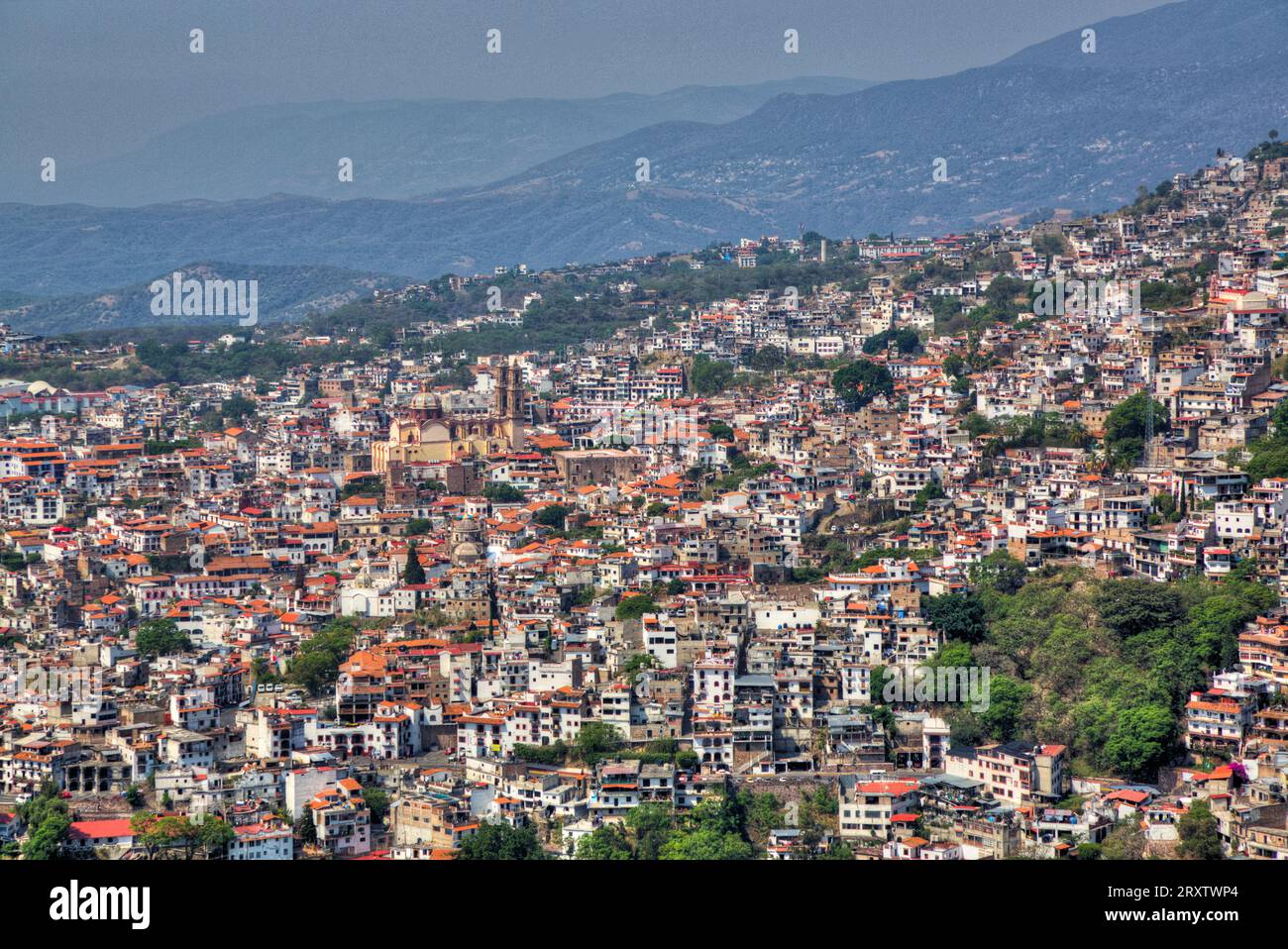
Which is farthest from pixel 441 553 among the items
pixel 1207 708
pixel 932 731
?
pixel 1207 708

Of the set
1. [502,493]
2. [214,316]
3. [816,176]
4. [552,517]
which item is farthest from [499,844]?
[816,176]

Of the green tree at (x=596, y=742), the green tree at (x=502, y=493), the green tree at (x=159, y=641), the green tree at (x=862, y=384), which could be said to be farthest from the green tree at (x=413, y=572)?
the green tree at (x=862, y=384)

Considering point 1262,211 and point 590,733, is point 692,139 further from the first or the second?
point 590,733

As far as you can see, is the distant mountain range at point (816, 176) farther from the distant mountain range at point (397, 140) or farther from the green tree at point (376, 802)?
the green tree at point (376, 802)

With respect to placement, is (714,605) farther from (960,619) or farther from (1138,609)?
(1138,609)

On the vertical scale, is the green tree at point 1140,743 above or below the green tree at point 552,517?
below

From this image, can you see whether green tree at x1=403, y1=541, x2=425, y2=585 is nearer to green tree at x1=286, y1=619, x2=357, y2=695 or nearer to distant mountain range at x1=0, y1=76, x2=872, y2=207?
green tree at x1=286, y1=619, x2=357, y2=695

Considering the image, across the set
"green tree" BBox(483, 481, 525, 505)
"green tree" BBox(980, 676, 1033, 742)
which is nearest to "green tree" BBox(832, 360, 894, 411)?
"green tree" BBox(483, 481, 525, 505)
